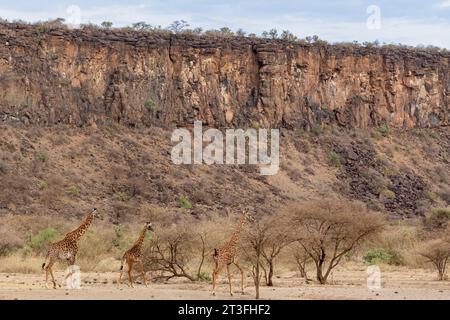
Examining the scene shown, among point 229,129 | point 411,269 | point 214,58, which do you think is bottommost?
point 411,269

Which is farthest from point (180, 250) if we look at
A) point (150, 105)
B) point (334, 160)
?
point (334, 160)

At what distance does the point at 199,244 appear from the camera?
30.0m

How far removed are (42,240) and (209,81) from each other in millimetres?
43797

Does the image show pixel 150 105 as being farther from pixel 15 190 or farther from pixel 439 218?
pixel 439 218

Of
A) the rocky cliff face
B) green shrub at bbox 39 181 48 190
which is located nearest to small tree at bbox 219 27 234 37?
the rocky cliff face

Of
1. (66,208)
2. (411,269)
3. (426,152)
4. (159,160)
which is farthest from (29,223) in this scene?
(426,152)

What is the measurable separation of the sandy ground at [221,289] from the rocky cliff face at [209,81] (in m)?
44.7

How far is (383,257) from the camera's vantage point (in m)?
38.1

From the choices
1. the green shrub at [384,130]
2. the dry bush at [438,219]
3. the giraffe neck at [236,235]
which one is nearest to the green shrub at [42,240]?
the giraffe neck at [236,235]

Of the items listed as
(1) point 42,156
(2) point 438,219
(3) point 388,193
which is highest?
(1) point 42,156

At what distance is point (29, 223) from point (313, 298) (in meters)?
26.8

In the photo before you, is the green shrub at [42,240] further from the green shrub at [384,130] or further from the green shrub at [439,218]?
the green shrub at [384,130]

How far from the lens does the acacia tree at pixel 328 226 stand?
95.3ft
